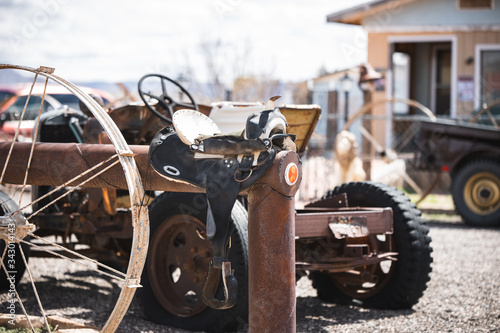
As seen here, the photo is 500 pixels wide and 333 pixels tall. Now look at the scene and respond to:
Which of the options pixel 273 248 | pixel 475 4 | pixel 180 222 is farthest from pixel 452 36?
pixel 273 248

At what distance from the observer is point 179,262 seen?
4871mm

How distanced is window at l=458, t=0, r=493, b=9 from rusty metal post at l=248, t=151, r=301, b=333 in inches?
597

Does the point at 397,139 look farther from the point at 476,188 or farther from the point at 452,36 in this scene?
the point at 476,188

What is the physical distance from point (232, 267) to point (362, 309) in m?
1.41

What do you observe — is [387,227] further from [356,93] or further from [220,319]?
[356,93]

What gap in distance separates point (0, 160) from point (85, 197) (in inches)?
65.7

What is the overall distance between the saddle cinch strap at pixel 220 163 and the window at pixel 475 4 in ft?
48.9

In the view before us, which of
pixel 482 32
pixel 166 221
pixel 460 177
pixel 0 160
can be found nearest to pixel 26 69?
pixel 0 160

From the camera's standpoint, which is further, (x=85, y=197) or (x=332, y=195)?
(x=85, y=197)

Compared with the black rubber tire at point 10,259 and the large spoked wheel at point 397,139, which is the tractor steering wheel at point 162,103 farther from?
the large spoked wheel at point 397,139

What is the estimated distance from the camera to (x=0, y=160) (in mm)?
4438

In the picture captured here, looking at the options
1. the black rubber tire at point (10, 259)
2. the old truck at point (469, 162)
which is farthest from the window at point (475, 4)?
the black rubber tire at point (10, 259)

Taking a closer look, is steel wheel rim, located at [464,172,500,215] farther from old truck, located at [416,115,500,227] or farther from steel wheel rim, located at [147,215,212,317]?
steel wheel rim, located at [147,215,212,317]

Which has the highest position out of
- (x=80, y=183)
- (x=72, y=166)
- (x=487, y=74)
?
(x=487, y=74)
